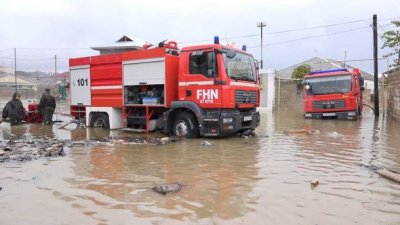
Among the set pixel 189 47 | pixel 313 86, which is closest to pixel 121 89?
pixel 189 47

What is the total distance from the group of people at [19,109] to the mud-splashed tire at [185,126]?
7.00 meters

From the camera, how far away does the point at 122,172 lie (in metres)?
6.75

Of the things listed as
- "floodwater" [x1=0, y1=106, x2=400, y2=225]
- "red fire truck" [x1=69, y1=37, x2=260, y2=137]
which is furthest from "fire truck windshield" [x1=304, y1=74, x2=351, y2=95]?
"floodwater" [x1=0, y1=106, x2=400, y2=225]

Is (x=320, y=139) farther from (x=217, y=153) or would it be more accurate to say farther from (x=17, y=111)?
(x=17, y=111)

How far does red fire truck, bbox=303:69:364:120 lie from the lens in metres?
18.2

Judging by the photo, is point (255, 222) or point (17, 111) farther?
point (17, 111)

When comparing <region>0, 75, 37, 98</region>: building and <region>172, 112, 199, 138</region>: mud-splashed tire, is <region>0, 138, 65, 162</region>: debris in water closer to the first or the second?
<region>172, 112, 199, 138</region>: mud-splashed tire

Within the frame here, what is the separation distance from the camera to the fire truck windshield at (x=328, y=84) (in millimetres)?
18438

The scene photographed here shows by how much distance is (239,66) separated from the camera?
10.9 metres

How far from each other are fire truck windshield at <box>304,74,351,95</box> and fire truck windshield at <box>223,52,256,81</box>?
857 cm

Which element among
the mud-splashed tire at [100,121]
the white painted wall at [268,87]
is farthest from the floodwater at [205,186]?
the white painted wall at [268,87]

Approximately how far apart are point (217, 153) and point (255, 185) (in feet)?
9.58

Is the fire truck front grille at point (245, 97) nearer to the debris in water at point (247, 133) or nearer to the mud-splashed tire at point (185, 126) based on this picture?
the debris in water at point (247, 133)

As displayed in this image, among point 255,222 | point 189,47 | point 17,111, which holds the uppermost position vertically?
point 189,47
